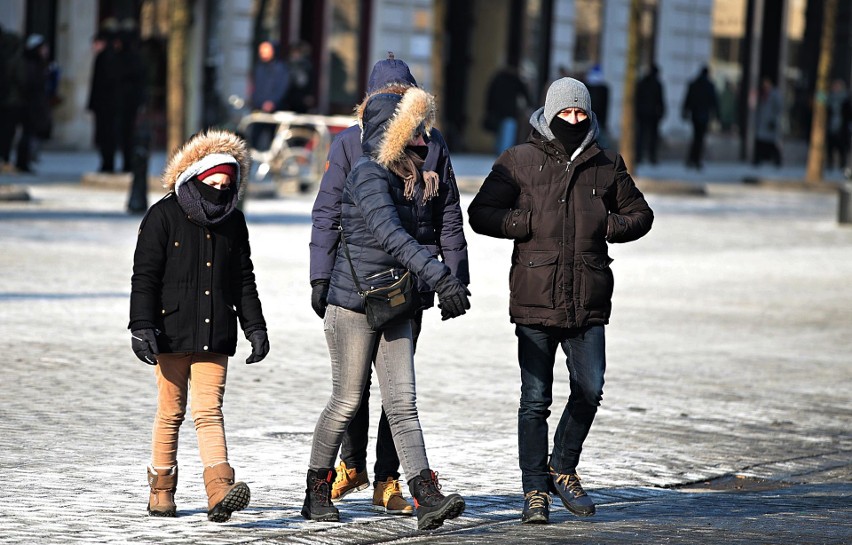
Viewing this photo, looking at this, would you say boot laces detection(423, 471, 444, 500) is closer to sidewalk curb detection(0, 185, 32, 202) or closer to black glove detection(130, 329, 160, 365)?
black glove detection(130, 329, 160, 365)

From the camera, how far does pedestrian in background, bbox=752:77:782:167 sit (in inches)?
1604

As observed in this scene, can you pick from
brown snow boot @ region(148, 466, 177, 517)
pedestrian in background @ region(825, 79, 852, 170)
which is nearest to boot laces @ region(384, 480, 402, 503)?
brown snow boot @ region(148, 466, 177, 517)

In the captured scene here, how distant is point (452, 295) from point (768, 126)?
118 ft

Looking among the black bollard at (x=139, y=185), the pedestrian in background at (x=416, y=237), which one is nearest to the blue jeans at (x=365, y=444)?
the pedestrian in background at (x=416, y=237)

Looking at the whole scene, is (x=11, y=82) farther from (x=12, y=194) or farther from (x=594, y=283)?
(x=594, y=283)

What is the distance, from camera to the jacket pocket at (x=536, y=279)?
271 inches

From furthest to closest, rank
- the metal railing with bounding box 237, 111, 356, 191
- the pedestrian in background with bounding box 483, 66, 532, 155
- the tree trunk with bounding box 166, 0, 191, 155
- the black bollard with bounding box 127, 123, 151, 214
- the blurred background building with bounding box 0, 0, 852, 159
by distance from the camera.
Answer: the pedestrian in background with bounding box 483, 66, 532, 155
the blurred background building with bounding box 0, 0, 852, 159
the metal railing with bounding box 237, 111, 356, 191
the tree trunk with bounding box 166, 0, 191, 155
the black bollard with bounding box 127, 123, 151, 214

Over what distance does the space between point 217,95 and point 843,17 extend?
69.2ft

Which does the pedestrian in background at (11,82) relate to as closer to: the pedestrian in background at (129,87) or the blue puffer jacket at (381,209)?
the pedestrian in background at (129,87)

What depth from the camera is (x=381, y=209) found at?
639cm

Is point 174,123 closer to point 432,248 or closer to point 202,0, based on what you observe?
point 202,0

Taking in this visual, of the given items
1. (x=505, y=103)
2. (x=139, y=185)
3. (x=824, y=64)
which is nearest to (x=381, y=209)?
(x=139, y=185)

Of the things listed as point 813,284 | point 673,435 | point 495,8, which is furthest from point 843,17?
point 673,435

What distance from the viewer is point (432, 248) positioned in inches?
262
